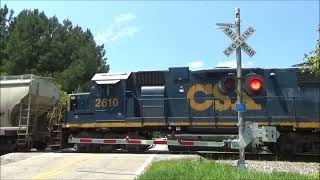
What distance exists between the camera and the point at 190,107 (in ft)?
60.7

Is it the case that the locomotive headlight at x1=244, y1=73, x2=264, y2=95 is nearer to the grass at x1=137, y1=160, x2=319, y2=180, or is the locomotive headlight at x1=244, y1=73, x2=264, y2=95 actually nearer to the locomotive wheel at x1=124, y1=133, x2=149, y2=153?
the grass at x1=137, y1=160, x2=319, y2=180

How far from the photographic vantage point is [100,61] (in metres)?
59.1

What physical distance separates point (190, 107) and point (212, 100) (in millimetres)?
924

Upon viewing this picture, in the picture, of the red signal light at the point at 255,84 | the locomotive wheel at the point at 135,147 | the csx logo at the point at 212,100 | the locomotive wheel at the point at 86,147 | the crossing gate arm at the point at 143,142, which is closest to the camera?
the red signal light at the point at 255,84

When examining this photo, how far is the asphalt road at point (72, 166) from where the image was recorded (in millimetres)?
12109

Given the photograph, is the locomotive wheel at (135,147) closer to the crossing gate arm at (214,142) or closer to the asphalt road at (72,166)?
the crossing gate arm at (214,142)

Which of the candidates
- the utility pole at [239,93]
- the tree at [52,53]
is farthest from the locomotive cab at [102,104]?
the tree at [52,53]

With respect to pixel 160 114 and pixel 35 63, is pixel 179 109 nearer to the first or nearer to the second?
pixel 160 114

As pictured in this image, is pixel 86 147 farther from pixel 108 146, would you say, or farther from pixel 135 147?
pixel 135 147

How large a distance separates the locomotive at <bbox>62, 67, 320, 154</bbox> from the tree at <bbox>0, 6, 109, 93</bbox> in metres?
30.3

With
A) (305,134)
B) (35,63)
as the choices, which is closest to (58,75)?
(35,63)

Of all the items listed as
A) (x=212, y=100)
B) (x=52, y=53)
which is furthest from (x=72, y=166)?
(x=52, y=53)

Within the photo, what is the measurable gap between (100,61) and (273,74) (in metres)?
43.0

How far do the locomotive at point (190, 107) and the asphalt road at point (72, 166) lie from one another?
10.8ft
